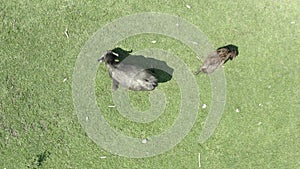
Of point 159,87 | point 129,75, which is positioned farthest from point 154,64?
point 129,75

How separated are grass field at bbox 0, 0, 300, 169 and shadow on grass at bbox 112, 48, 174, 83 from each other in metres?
0.10

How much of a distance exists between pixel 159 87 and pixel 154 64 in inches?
15.1

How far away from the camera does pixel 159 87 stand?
6641 millimetres

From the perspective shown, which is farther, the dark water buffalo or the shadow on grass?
the shadow on grass

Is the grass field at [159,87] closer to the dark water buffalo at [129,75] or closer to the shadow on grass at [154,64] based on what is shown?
the shadow on grass at [154,64]

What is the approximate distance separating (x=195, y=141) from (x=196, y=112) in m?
0.47

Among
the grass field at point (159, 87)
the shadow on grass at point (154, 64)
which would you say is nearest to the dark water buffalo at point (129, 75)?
the shadow on grass at point (154, 64)

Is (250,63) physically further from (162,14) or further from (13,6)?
(13,6)

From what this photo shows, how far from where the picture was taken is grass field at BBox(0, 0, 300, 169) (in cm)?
659

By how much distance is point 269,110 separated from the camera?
21.7ft

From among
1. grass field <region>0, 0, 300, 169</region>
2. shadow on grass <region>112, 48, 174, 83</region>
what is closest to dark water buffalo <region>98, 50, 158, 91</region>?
shadow on grass <region>112, 48, 174, 83</region>

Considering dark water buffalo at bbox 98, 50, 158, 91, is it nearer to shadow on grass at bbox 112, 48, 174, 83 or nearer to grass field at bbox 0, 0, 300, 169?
shadow on grass at bbox 112, 48, 174, 83

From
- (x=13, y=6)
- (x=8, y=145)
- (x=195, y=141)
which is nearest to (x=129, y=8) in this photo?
(x=13, y=6)

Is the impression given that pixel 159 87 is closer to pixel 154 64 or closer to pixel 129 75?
pixel 154 64
